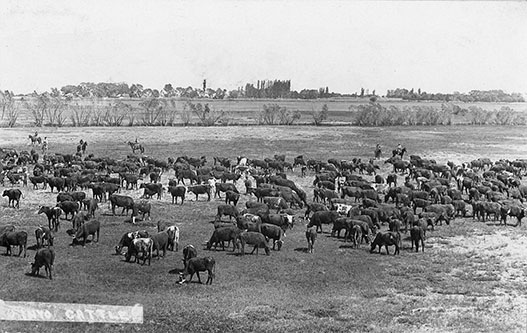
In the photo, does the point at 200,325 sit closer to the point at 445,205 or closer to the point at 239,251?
the point at 239,251

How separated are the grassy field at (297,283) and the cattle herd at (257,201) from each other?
1.88 ft

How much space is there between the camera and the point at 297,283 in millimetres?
17344

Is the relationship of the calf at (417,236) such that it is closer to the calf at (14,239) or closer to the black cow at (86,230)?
the black cow at (86,230)

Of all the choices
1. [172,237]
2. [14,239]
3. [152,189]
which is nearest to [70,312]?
[14,239]

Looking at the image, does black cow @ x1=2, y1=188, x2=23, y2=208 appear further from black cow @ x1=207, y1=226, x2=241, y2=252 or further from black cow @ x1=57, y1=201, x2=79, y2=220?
black cow @ x1=207, y1=226, x2=241, y2=252

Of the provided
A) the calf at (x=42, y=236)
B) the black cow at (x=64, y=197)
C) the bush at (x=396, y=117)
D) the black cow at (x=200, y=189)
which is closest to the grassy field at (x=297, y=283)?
the calf at (x=42, y=236)

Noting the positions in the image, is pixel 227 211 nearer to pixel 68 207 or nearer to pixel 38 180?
pixel 68 207

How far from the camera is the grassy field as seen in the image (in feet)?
46.7

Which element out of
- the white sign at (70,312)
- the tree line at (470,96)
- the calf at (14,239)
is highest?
the tree line at (470,96)

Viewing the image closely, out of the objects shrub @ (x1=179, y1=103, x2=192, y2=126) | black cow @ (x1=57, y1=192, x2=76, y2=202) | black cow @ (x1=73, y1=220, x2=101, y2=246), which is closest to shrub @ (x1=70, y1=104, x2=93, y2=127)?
shrub @ (x1=179, y1=103, x2=192, y2=126)

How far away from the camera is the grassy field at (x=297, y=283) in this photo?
14.2 metres

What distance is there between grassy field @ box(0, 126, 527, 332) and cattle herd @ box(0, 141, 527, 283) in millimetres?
572

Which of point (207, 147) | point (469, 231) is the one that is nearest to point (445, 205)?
point (469, 231)

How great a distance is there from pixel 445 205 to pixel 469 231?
261 centimetres
